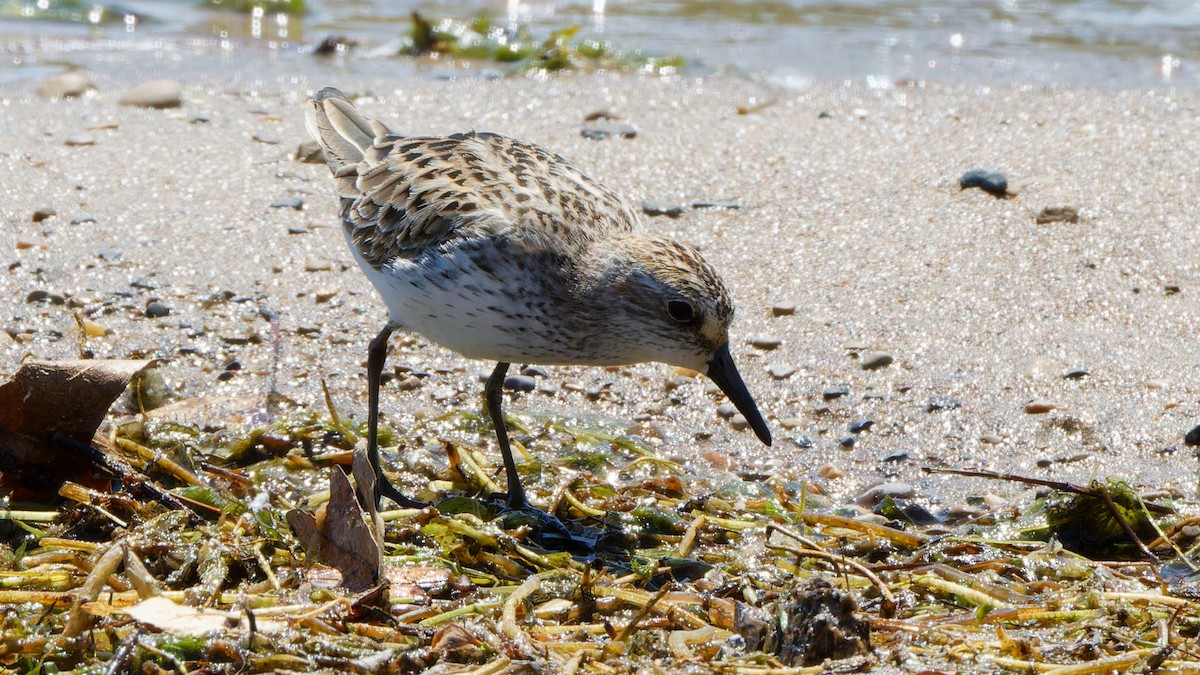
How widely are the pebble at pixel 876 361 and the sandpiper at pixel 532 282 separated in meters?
1.37

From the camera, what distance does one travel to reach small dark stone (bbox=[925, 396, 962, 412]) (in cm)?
622

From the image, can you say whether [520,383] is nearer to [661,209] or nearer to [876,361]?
[876,361]

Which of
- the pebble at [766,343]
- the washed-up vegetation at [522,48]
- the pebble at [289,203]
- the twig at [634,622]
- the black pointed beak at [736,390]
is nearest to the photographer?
the twig at [634,622]

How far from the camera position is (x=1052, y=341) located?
673 cm

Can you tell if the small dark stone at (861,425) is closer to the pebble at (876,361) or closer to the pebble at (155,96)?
the pebble at (876,361)

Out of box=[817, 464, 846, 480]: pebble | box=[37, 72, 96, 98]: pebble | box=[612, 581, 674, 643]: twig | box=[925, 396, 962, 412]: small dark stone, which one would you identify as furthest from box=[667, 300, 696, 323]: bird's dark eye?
box=[37, 72, 96, 98]: pebble

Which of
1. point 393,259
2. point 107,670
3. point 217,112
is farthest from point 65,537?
point 217,112

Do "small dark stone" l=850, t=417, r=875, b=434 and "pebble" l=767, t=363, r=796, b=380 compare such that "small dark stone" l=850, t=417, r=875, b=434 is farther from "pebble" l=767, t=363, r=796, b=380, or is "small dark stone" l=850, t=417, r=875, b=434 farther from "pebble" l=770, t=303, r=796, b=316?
"pebble" l=770, t=303, r=796, b=316

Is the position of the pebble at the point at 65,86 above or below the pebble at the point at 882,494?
above

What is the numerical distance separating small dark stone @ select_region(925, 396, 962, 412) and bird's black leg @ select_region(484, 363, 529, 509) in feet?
6.47

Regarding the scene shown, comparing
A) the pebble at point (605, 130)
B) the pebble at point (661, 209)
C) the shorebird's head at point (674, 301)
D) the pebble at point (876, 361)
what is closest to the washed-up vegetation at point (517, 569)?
the shorebird's head at point (674, 301)

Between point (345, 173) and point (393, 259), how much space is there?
998 mm

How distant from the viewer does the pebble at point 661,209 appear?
8.27 meters

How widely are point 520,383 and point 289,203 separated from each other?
2.46 metres
